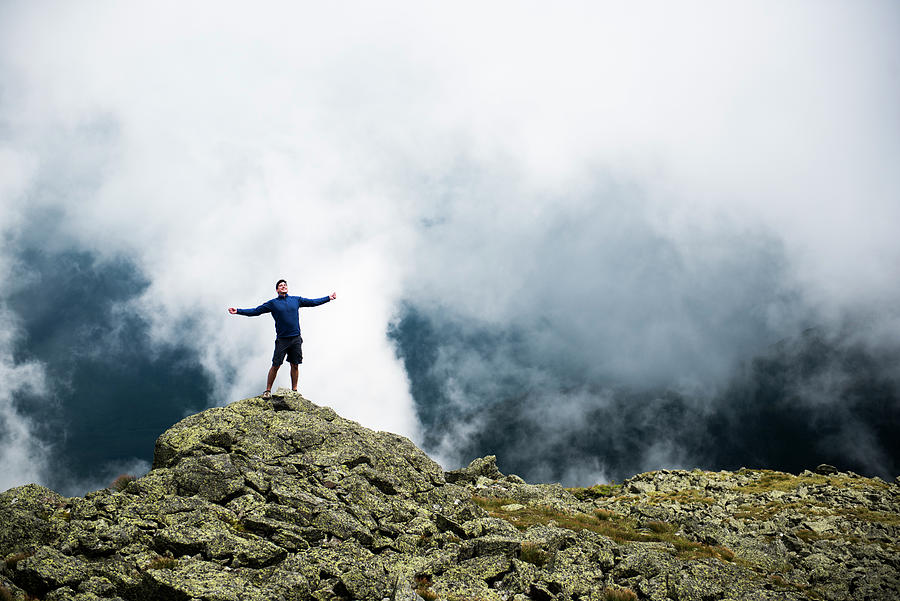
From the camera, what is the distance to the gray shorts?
26844mm

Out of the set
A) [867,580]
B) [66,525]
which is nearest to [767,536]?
[867,580]

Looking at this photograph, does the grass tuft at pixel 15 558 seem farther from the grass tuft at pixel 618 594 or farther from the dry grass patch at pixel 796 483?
the dry grass patch at pixel 796 483

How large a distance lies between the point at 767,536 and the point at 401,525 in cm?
2271

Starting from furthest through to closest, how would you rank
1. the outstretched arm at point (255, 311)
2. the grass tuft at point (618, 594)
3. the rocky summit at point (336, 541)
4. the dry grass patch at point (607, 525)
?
the outstretched arm at point (255, 311), the dry grass patch at point (607, 525), the grass tuft at point (618, 594), the rocky summit at point (336, 541)

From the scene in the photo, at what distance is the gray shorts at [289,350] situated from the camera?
1057 inches

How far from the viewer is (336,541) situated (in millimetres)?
18594

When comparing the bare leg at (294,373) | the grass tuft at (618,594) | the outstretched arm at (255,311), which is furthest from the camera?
the bare leg at (294,373)

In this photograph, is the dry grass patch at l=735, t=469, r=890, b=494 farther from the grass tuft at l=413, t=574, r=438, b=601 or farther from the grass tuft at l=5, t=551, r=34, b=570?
the grass tuft at l=5, t=551, r=34, b=570

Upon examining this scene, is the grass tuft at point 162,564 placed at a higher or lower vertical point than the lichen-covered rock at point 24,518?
lower

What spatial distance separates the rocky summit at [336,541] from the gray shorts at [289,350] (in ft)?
8.37

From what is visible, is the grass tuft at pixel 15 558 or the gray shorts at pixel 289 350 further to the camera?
the gray shorts at pixel 289 350

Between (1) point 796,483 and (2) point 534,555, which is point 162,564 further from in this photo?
(1) point 796,483

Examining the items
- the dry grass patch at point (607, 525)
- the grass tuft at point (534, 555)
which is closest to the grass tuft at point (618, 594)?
the grass tuft at point (534, 555)

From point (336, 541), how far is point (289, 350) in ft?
37.7
